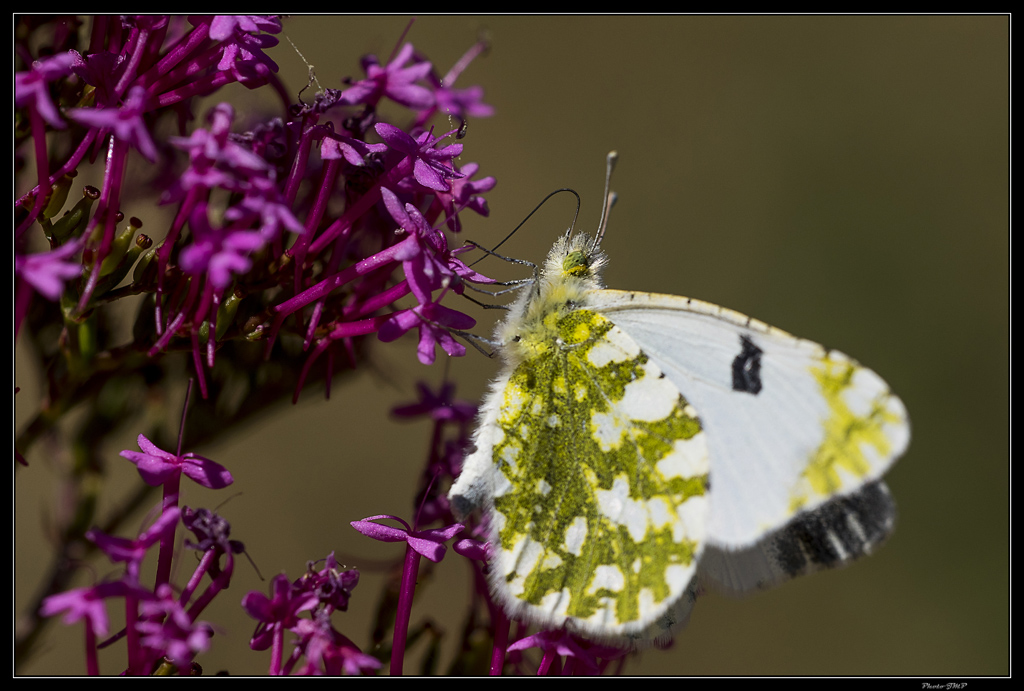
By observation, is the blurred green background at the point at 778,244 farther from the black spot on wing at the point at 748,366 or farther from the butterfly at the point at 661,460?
the black spot on wing at the point at 748,366

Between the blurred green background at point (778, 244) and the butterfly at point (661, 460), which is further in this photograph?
the blurred green background at point (778, 244)

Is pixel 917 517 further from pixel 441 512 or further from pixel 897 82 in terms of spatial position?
pixel 441 512

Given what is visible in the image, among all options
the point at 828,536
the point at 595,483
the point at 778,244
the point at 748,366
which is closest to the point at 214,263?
the point at 595,483

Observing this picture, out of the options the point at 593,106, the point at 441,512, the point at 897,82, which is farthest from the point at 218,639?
the point at 897,82

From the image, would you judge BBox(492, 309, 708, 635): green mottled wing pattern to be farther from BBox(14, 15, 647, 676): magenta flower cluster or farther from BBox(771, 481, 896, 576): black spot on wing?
BBox(771, 481, 896, 576): black spot on wing

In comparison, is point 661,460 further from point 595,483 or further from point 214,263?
point 214,263

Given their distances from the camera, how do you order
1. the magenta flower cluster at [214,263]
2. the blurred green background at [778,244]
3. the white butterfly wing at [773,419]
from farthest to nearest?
the blurred green background at [778,244], the white butterfly wing at [773,419], the magenta flower cluster at [214,263]

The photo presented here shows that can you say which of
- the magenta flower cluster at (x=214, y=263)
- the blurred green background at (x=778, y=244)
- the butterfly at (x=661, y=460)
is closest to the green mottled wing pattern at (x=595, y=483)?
the butterfly at (x=661, y=460)

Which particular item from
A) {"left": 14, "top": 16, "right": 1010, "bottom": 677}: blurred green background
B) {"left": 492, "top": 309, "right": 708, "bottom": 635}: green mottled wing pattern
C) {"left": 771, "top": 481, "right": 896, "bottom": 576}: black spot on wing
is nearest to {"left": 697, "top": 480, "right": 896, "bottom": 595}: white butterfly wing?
{"left": 771, "top": 481, "right": 896, "bottom": 576}: black spot on wing
